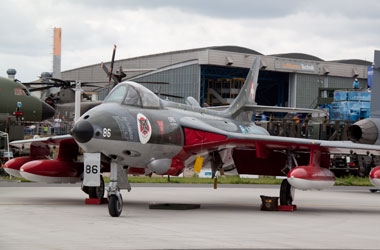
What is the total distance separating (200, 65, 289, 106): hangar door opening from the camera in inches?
2778

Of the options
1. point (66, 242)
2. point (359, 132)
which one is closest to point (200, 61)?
Answer: point (359, 132)

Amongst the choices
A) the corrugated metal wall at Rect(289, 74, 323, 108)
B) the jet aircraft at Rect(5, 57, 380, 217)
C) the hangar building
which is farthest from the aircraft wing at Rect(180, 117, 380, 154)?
the corrugated metal wall at Rect(289, 74, 323, 108)

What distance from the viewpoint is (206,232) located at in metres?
12.4

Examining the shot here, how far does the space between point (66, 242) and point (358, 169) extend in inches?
1143

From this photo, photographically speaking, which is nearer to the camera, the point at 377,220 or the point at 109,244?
the point at 109,244

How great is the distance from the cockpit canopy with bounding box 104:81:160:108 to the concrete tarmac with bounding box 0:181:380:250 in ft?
8.34

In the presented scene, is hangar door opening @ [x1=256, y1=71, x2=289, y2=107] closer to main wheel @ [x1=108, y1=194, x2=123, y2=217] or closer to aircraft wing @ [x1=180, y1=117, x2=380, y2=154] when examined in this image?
aircraft wing @ [x1=180, y1=117, x2=380, y2=154]

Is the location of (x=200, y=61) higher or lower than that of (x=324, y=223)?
higher

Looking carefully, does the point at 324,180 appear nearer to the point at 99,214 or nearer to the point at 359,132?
the point at 359,132

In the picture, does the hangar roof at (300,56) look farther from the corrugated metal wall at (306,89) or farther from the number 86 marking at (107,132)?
the number 86 marking at (107,132)

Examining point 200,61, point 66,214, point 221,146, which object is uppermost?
point 200,61

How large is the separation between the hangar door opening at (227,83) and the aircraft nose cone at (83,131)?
5323 cm

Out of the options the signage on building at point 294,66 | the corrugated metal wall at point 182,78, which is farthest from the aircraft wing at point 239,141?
the signage on building at point 294,66

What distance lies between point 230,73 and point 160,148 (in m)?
56.1
